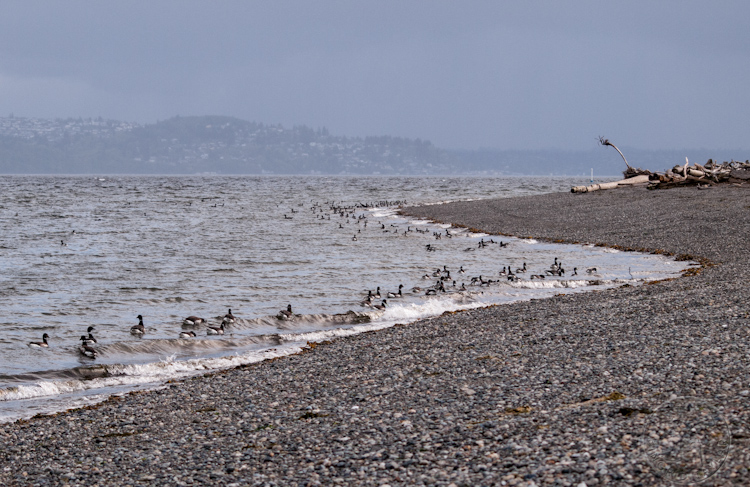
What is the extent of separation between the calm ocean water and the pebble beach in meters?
2.16

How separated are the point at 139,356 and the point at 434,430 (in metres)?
9.58

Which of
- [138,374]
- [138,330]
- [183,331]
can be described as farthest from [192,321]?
[138,374]

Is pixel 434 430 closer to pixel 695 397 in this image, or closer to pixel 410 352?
pixel 695 397

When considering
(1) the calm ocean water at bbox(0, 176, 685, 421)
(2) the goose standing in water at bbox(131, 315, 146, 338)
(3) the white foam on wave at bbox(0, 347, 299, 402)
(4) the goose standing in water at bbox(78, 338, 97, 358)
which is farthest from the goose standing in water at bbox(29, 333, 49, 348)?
(3) the white foam on wave at bbox(0, 347, 299, 402)

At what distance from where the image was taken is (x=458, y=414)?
9242mm

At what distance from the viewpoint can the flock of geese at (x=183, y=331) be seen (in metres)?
15.7

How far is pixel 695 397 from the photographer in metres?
8.59

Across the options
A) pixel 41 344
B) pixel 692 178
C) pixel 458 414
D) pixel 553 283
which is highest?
pixel 692 178

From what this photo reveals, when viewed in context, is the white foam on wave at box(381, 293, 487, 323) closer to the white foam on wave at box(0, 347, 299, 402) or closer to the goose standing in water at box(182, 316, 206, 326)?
the white foam on wave at box(0, 347, 299, 402)

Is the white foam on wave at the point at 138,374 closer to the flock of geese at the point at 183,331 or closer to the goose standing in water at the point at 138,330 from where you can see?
the flock of geese at the point at 183,331

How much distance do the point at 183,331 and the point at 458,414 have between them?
1051cm

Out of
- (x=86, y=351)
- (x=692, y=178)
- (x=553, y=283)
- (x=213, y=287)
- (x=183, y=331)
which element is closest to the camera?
(x=86, y=351)

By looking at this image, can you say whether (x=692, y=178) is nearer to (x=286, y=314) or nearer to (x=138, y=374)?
(x=286, y=314)

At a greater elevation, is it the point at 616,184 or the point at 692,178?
the point at 692,178
